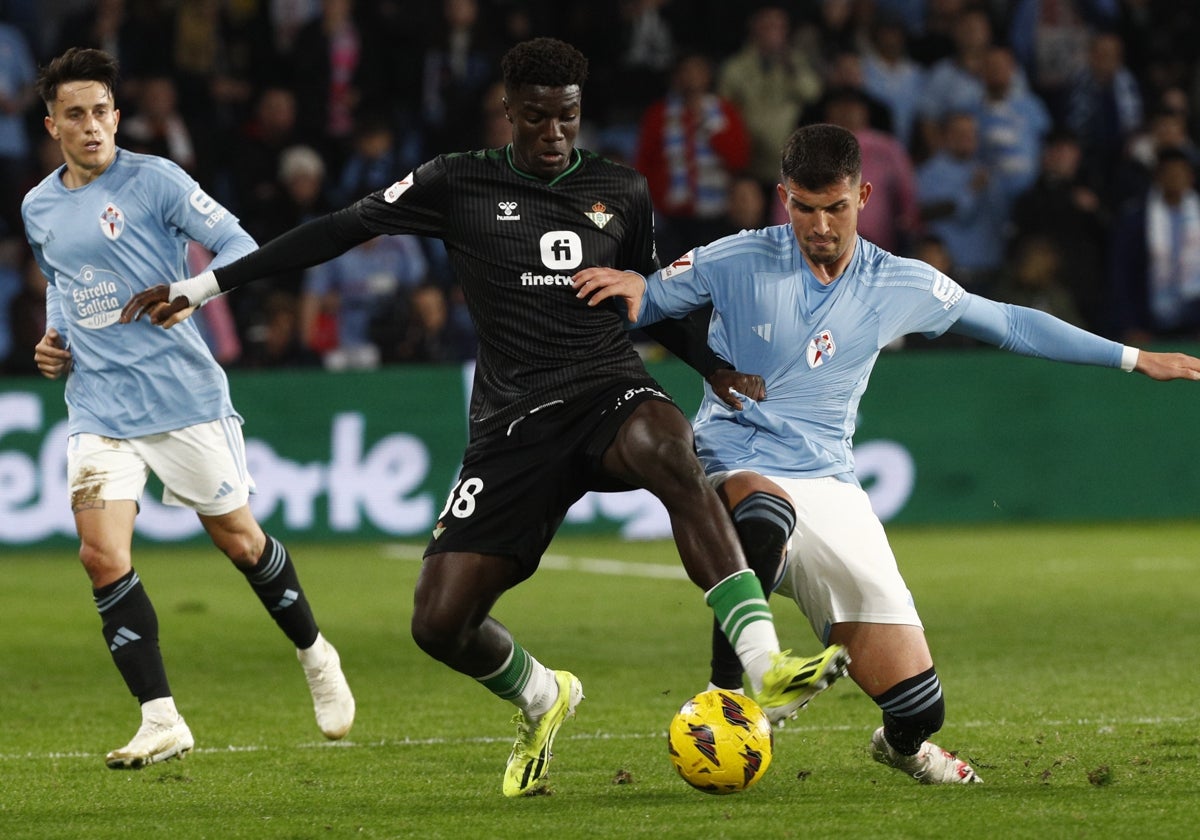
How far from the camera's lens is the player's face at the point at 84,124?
22.0ft

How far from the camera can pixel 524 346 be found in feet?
19.4

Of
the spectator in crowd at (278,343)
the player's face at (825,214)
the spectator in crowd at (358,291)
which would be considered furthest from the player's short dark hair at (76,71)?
the spectator in crowd at (358,291)

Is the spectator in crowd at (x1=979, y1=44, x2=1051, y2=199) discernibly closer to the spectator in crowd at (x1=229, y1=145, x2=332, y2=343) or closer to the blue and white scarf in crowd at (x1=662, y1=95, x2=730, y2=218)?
the blue and white scarf in crowd at (x1=662, y1=95, x2=730, y2=218)

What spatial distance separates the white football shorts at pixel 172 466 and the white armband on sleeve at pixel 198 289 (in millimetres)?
896

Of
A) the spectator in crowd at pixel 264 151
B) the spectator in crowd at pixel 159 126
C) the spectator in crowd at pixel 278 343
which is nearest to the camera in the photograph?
the spectator in crowd at pixel 278 343

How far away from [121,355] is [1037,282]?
30.9 feet

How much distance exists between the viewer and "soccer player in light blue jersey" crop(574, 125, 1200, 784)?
18.8 ft

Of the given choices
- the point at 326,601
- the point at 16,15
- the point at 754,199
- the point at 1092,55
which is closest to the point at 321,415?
the point at 326,601

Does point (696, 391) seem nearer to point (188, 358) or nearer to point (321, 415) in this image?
point (321, 415)

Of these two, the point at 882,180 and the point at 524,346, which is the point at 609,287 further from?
the point at 882,180

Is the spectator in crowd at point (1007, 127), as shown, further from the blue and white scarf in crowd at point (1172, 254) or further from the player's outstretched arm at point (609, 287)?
the player's outstretched arm at point (609, 287)

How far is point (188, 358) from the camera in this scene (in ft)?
22.8

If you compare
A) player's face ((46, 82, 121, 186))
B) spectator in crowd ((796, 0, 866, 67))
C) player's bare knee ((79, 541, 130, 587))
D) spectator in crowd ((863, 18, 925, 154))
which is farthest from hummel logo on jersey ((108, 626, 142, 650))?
spectator in crowd ((796, 0, 866, 67))

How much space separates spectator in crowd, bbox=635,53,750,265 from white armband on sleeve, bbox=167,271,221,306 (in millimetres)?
9031
